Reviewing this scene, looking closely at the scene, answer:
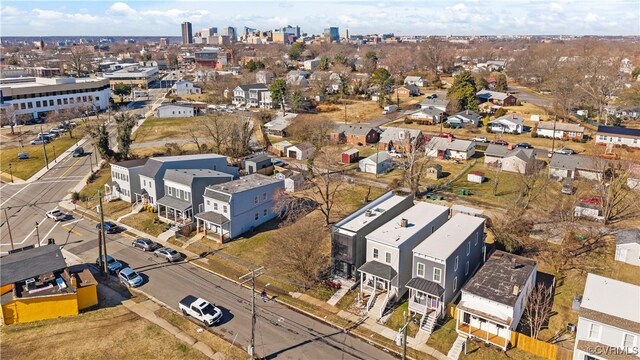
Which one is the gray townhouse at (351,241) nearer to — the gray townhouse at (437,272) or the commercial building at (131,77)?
the gray townhouse at (437,272)

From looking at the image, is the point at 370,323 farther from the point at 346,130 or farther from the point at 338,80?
the point at 338,80

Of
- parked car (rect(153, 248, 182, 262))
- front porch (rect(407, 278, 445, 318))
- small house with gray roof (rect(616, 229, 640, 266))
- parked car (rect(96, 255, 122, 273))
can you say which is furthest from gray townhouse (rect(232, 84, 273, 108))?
front porch (rect(407, 278, 445, 318))

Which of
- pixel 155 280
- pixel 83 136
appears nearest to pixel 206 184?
pixel 155 280

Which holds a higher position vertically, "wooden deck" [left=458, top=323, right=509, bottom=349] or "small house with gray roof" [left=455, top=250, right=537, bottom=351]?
"small house with gray roof" [left=455, top=250, right=537, bottom=351]

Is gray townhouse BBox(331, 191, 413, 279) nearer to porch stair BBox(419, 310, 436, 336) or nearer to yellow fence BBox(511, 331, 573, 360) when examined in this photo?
porch stair BBox(419, 310, 436, 336)

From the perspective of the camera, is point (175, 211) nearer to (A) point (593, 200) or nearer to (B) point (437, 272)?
(B) point (437, 272)

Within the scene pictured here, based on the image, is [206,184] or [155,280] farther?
[206,184]

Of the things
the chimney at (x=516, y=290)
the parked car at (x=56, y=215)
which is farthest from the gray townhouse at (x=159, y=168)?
the chimney at (x=516, y=290)

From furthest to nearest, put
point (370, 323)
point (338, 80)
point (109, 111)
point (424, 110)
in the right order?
point (338, 80), point (109, 111), point (424, 110), point (370, 323)
